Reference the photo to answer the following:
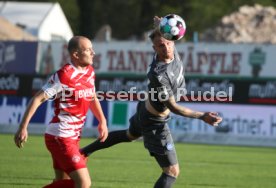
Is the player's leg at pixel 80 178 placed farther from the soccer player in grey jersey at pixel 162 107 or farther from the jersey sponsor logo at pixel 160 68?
the jersey sponsor logo at pixel 160 68

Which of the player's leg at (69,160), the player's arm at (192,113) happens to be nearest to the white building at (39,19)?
the player's arm at (192,113)

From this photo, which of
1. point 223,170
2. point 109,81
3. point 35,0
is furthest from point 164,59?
point 35,0

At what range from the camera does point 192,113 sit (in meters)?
9.25

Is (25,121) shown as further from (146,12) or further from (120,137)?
(146,12)

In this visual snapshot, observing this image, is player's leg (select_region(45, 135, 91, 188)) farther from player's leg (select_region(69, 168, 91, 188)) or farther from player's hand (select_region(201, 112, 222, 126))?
player's hand (select_region(201, 112, 222, 126))

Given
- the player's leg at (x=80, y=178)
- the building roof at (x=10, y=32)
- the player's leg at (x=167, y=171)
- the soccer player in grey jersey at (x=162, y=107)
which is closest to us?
the player's leg at (x=80, y=178)

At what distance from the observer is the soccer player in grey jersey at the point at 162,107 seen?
31.2ft

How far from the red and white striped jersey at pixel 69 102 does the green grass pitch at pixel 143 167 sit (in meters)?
3.18

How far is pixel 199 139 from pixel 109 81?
134 inches

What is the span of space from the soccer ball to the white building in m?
28.0

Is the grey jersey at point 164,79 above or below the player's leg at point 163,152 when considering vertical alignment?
above

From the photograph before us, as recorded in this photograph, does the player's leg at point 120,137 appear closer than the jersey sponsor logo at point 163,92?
No

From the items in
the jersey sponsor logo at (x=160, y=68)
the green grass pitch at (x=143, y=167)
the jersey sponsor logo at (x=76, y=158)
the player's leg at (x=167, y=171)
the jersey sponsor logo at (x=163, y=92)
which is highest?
the jersey sponsor logo at (x=160, y=68)

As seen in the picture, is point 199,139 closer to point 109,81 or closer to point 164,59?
point 109,81
